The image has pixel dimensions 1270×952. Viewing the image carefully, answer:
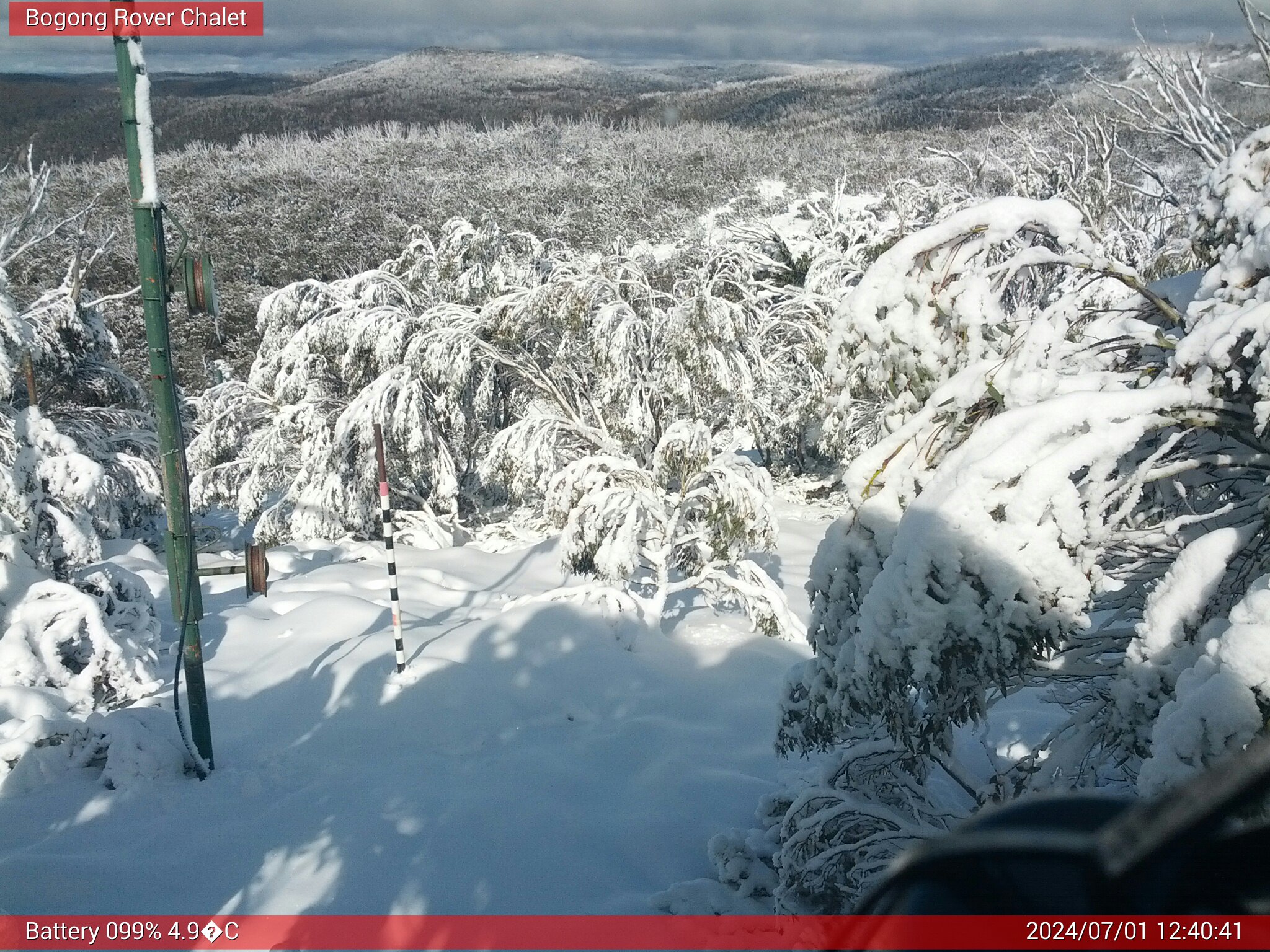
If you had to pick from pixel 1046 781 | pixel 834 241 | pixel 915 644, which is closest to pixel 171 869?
pixel 915 644

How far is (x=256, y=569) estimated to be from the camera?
17.7 feet

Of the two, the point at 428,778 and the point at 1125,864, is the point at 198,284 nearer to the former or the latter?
the point at 428,778

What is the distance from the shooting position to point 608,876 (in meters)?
4.36

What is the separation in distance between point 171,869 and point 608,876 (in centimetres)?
220

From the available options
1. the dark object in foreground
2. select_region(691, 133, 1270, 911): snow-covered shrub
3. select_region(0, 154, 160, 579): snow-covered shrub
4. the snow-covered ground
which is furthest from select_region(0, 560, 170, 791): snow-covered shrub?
the dark object in foreground

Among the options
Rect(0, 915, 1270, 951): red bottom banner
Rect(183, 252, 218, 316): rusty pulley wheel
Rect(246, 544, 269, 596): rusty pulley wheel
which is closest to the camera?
Rect(0, 915, 1270, 951): red bottom banner

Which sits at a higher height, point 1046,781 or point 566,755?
point 1046,781

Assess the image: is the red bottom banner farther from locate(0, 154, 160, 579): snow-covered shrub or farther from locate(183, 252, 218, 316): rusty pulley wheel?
locate(0, 154, 160, 579): snow-covered shrub

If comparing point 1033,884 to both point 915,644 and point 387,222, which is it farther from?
point 387,222

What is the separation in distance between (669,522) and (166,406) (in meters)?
5.16

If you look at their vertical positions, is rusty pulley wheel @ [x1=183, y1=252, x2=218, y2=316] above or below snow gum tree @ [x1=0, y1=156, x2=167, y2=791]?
above

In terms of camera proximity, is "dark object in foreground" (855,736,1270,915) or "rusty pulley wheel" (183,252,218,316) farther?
"rusty pulley wheel" (183,252,218,316)

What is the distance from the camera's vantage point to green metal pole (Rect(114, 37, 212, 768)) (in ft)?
14.4

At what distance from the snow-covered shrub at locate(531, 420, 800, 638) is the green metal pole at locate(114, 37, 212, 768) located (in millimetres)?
3864
